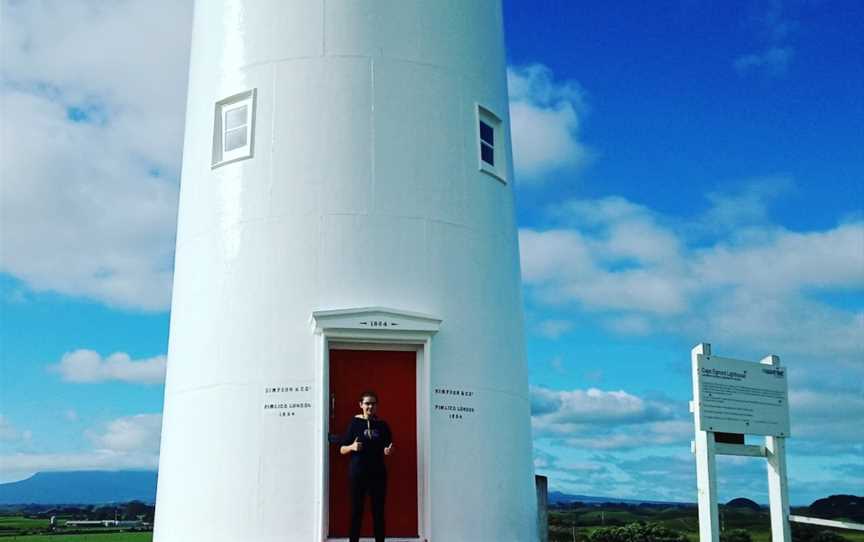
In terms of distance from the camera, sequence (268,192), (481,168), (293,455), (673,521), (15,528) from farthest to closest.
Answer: (15,528), (673,521), (481,168), (268,192), (293,455)

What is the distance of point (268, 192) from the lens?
11.4 m

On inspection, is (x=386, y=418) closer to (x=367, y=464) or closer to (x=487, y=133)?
(x=367, y=464)

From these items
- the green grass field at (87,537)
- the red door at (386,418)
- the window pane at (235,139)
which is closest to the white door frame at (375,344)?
the red door at (386,418)

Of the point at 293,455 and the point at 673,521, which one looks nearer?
the point at 293,455

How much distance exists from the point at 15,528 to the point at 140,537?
5.00 meters

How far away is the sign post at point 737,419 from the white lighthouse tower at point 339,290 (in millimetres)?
2289

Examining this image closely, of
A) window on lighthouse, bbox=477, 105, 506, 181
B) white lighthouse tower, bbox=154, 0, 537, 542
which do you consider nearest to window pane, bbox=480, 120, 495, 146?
window on lighthouse, bbox=477, 105, 506, 181

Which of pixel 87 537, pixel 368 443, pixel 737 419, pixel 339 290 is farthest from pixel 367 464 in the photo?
pixel 87 537

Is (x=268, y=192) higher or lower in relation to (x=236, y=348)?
higher

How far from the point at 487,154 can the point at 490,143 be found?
213 millimetres

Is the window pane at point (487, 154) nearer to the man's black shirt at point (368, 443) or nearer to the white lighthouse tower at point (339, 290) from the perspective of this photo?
the white lighthouse tower at point (339, 290)

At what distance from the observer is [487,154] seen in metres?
12.5

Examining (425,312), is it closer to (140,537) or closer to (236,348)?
(236,348)

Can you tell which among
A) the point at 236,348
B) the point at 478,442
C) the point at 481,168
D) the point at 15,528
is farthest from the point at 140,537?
the point at 481,168
